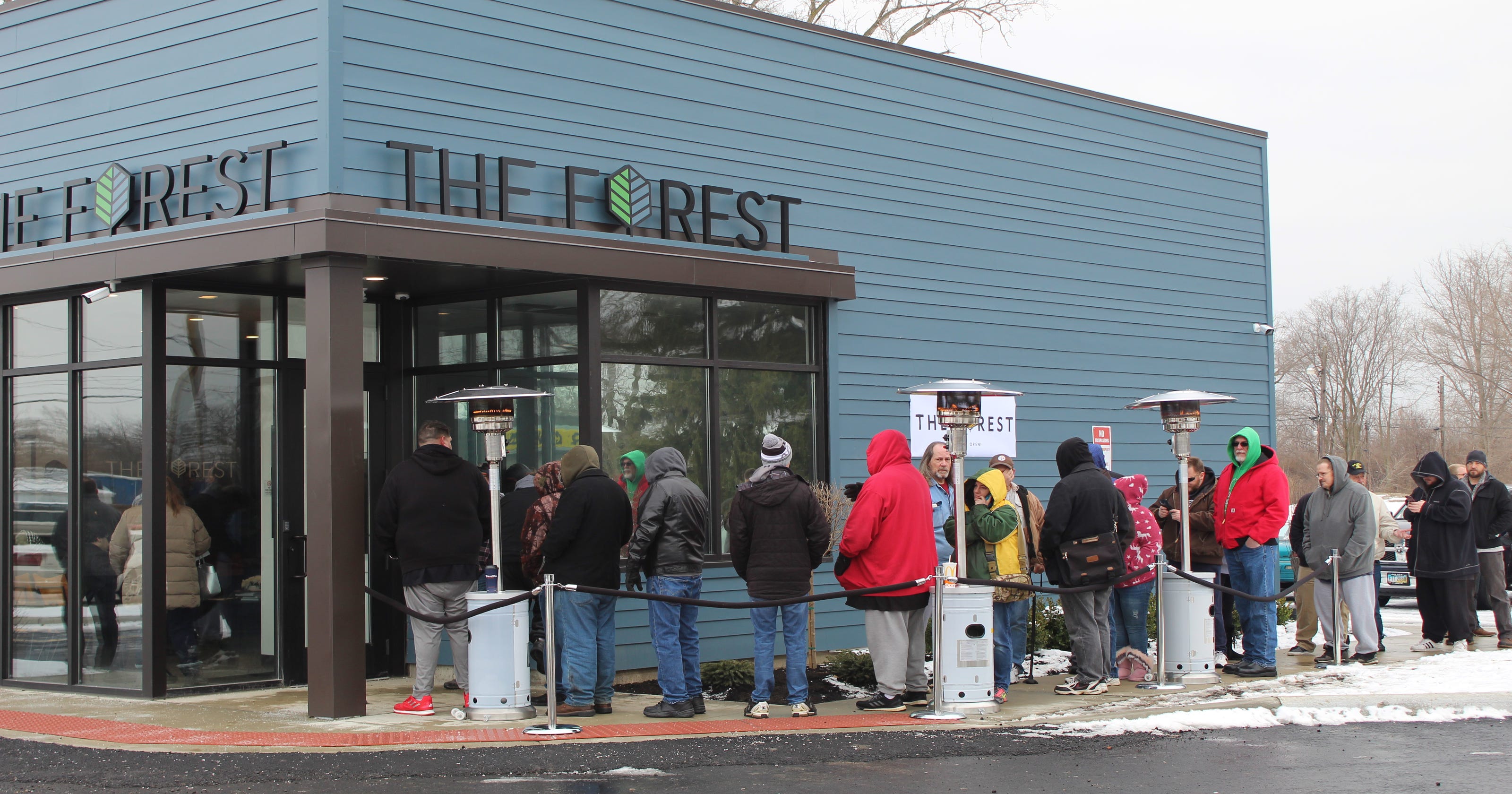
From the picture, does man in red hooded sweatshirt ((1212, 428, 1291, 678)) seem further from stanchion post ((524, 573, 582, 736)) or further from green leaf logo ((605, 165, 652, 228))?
stanchion post ((524, 573, 582, 736))

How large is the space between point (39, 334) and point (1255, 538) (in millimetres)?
9920

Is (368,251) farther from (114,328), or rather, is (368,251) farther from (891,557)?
(891,557)

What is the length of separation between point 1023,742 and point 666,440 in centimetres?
430

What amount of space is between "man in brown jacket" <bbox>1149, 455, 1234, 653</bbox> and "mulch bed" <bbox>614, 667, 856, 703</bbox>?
3.00 meters

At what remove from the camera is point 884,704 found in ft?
31.2

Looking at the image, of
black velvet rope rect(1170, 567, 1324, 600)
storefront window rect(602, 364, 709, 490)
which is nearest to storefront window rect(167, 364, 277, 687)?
storefront window rect(602, 364, 709, 490)

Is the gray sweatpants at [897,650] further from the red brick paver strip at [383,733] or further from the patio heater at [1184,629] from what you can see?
the patio heater at [1184,629]

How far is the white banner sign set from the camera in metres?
13.2

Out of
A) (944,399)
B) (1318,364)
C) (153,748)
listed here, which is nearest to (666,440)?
(944,399)

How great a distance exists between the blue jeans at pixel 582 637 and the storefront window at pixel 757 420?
229cm

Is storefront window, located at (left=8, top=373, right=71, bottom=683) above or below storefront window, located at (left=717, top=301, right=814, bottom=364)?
below

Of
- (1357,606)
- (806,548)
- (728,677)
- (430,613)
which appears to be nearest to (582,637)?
(430,613)

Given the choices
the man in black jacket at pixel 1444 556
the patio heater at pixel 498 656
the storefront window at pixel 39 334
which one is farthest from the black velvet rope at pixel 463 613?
the man in black jacket at pixel 1444 556

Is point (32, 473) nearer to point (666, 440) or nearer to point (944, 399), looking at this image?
point (666, 440)
